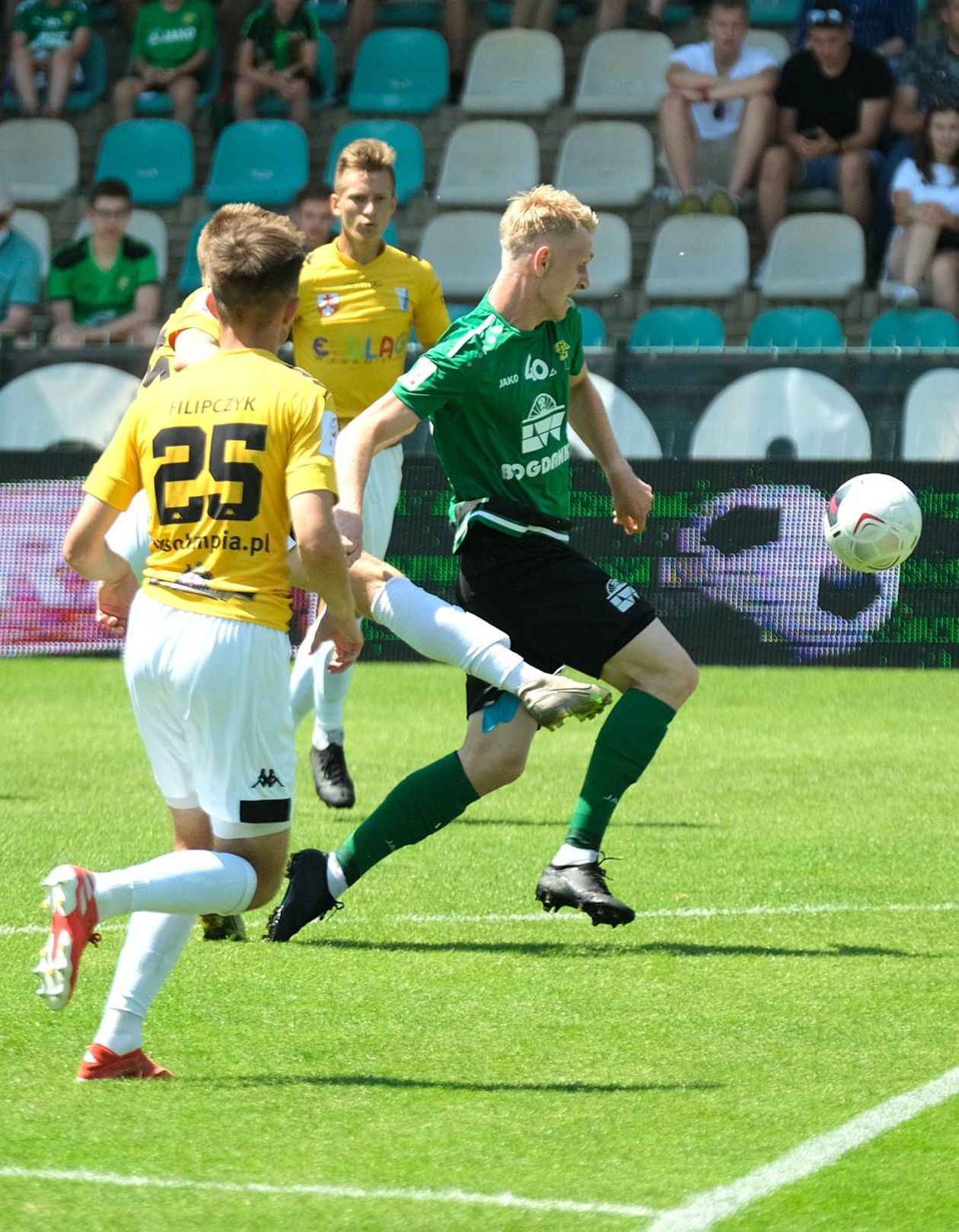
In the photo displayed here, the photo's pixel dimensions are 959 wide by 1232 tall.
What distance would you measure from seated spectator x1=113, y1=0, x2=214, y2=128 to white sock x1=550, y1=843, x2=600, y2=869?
14.0 meters

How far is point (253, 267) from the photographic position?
4.36 meters

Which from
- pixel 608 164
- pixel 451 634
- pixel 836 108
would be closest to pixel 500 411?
pixel 451 634

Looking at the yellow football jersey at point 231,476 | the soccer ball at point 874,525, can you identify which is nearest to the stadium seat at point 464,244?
the soccer ball at point 874,525

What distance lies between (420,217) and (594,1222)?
1503 cm

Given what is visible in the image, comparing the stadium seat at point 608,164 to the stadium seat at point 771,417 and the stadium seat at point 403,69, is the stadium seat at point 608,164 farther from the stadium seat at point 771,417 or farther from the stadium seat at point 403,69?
the stadium seat at point 771,417

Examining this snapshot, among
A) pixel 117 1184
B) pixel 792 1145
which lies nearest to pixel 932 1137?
pixel 792 1145

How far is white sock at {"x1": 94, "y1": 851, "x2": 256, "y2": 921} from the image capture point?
13.7 feet

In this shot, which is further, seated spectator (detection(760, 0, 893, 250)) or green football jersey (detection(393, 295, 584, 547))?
seated spectator (detection(760, 0, 893, 250))

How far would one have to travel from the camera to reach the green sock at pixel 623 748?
19.4 ft

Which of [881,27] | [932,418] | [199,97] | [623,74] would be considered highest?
[881,27]

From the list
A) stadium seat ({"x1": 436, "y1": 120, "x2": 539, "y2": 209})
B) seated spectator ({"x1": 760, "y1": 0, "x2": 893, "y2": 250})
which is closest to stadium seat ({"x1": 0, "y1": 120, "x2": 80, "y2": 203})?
stadium seat ({"x1": 436, "y1": 120, "x2": 539, "y2": 209})

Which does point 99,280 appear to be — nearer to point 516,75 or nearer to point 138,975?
point 516,75

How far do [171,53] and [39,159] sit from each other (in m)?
1.61

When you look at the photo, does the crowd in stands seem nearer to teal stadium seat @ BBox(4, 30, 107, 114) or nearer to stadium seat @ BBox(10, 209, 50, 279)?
stadium seat @ BBox(10, 209, 50, 279)
